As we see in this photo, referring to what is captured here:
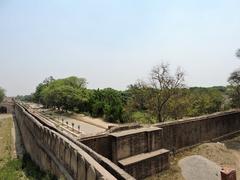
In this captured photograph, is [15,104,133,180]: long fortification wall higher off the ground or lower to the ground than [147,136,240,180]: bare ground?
higher

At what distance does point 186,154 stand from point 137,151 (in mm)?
3529

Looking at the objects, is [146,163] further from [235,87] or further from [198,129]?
[235,87]

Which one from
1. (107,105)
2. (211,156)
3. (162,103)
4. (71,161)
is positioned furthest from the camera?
(107,105)

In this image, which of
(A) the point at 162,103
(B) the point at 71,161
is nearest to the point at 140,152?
(B) the point at 71,161

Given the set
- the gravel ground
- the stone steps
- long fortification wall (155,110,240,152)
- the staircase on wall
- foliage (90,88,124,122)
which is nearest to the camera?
the stone steps

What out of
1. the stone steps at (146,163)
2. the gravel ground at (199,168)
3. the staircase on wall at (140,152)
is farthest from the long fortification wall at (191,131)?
the gravel ground at (199,168)

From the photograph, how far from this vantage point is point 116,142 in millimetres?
10797

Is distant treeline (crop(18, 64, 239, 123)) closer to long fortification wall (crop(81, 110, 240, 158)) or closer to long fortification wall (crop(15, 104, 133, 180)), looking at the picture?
long fortification wall (crop(81, 110, 240, 158))

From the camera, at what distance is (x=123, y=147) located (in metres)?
11.1

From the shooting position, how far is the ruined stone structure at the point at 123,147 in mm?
6424

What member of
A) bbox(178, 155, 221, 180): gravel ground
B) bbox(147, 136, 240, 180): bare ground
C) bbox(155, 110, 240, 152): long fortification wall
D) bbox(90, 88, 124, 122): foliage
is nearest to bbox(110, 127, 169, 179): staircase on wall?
A: bbox(147, 136, 240, 180): bare ground

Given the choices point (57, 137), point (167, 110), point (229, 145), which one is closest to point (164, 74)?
point (167, 110)

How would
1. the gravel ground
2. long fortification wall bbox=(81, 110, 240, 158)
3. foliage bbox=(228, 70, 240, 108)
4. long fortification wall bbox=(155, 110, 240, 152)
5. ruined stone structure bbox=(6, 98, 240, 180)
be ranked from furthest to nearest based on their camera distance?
foliage bbox=(228, 70, 240, 108)
long fortification wall bbox=(155, 110, 240, 152)
long fortification wall bbox=(81, 110, 240, 158)
the gravel ground
ruined stone structure bbox=(6, 98, 240, 180)

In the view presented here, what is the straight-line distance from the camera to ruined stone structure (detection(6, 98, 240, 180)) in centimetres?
642
